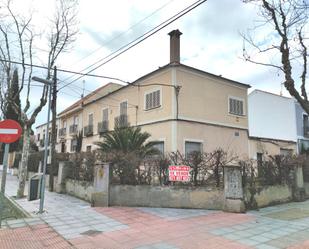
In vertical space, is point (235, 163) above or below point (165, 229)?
above

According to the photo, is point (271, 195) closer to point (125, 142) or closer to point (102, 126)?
point (125, 142)

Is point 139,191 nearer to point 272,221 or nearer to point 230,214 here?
point 230,214

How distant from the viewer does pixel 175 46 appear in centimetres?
1661

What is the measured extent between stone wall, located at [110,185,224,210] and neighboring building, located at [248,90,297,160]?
14.6 m

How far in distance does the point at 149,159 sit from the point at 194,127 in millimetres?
6862

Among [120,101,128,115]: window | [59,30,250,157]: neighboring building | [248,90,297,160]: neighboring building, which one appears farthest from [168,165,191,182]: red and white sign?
[248,90,297,160]: neighboring building

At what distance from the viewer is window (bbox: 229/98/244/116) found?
1884 centimetres

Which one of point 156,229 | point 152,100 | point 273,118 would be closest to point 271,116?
point 273,118

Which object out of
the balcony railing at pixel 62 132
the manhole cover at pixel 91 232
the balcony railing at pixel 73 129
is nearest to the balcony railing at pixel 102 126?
the balcony railing at pixel 73 129

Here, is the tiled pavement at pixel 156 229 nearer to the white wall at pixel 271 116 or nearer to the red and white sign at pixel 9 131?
the red and white sign at pixel 9 131

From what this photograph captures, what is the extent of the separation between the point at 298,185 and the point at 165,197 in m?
6.07

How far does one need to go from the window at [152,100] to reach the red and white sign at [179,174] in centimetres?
779

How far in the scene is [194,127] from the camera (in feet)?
54.0

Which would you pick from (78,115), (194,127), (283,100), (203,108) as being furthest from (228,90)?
(78,115)
